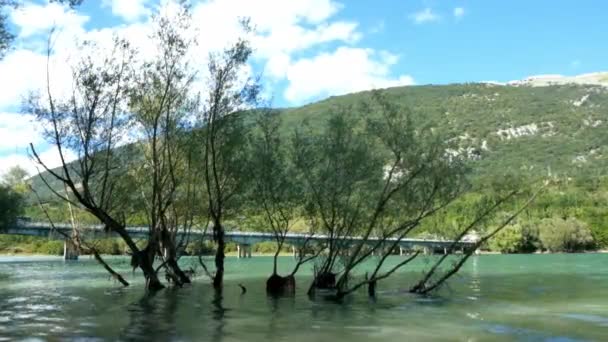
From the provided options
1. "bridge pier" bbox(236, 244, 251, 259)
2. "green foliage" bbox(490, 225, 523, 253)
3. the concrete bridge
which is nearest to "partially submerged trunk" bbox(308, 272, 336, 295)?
the concrete bridge

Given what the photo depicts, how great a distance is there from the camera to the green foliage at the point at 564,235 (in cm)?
15775

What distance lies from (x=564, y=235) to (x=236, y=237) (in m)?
87.7

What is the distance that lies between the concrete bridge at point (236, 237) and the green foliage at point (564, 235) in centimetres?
4004

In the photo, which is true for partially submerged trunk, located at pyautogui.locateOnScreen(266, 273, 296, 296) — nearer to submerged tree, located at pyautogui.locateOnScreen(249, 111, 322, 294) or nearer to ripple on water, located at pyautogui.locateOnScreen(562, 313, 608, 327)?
submerged tree, located at pyautogui.locateOnScreen(249, 111, 322, 294)

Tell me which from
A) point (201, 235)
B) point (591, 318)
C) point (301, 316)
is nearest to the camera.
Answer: point (591, 318)

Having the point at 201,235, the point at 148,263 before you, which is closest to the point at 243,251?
the point at 201,235

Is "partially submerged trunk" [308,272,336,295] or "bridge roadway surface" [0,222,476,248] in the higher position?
"bridge roadway surface" [0,222,476,248]

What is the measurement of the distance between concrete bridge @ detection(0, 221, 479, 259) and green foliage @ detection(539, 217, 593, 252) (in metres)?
40.0

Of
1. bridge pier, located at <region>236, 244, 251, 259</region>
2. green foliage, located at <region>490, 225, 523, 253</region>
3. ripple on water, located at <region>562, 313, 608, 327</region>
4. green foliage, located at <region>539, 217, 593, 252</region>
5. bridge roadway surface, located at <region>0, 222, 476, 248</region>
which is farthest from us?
bridge pier, located at <region>236, 244, 251, 259</region>

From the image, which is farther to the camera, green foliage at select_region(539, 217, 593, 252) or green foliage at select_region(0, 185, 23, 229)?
green foliage at select_region(539, 217, 593, 252)

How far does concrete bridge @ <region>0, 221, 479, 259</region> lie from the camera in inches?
1788

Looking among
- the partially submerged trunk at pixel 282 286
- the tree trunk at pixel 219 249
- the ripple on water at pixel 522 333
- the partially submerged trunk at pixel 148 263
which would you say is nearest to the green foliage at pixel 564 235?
the partially submerged trunk at pixel 282 286

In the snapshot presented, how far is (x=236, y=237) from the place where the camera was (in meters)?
130

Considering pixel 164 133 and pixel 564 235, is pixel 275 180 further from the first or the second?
pixel 564 235
